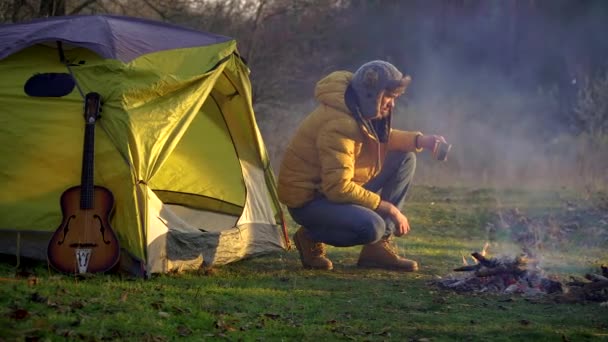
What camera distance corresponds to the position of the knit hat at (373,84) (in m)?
6.52

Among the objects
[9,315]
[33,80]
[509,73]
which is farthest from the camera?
[509,73]

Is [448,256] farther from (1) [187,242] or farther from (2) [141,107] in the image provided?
(2) [141,107]

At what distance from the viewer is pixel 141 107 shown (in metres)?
6.10

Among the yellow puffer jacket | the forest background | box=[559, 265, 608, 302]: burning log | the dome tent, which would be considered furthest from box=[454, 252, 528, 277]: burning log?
the forest background

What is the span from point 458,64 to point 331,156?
54.8 feet

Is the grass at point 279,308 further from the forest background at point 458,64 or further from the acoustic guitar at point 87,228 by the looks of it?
the forest background at point 458,64

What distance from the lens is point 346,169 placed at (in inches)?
252

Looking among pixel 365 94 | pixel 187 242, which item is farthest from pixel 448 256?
pixel 187 242

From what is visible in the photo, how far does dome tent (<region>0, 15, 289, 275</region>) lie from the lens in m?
5.93

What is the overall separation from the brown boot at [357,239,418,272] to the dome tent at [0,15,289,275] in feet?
3.38

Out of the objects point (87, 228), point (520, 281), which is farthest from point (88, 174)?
point (520, 281)

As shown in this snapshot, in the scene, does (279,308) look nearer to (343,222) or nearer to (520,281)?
(343,222)

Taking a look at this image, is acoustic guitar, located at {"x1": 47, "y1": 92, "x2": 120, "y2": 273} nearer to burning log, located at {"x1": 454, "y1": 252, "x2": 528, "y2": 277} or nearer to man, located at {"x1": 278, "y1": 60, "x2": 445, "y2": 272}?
man, located at {"x1": 278, "y1": 60, "x2": 445, "y2": 272}

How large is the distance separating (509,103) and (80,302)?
16.7m
